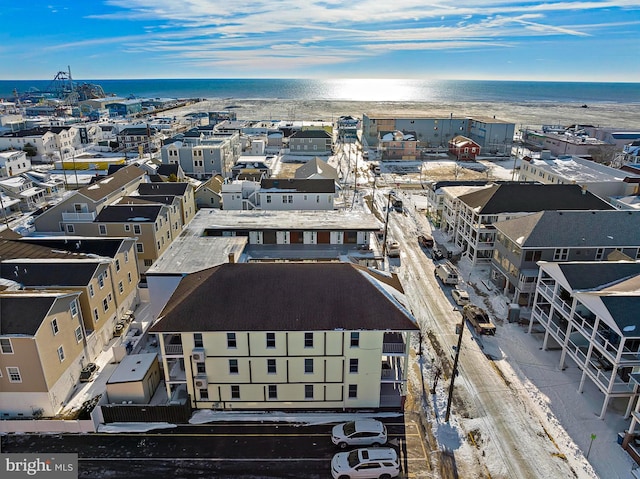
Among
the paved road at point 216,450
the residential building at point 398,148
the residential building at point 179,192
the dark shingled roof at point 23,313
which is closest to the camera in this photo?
the paved road at point 216,450

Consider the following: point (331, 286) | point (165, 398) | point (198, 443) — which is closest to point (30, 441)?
point (165, 398)

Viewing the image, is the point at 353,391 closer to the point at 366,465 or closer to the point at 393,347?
the point at 393,347

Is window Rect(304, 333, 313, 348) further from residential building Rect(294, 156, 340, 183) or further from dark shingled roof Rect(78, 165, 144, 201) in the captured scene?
residential building Rect(294, 156, 340, 183)

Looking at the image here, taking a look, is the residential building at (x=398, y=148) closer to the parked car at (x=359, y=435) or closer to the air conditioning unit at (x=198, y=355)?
the air conditioning unit at (x=198, y=355)

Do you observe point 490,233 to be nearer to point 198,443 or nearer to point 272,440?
point 272,440

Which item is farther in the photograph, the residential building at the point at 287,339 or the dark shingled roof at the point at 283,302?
the residential building at the point at 287,339

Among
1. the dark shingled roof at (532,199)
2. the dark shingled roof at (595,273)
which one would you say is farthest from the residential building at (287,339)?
the dark shingled roof at (532,199)
